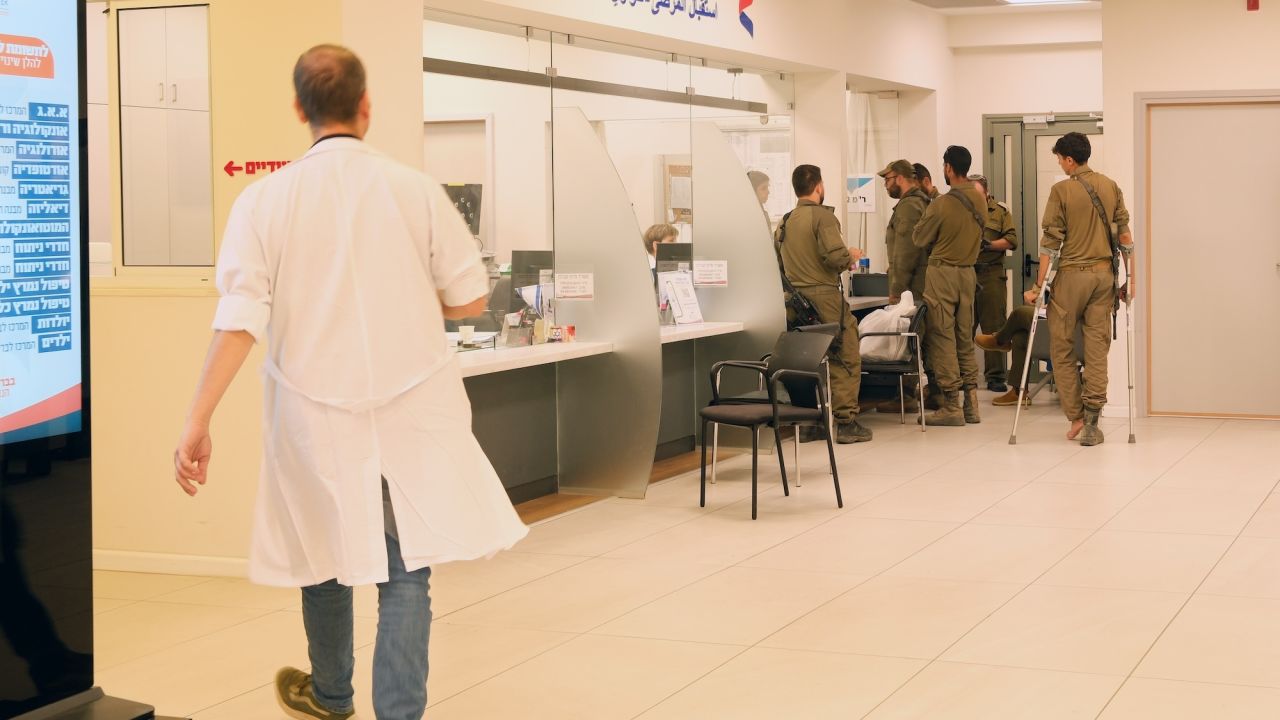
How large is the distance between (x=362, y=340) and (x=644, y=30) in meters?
4.87

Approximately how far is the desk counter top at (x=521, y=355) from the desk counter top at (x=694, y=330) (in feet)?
1.94

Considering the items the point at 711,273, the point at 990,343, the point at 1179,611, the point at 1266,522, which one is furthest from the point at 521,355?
the point at 990,343

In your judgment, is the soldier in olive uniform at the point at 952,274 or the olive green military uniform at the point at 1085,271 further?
the soldier in olive uniform at the point at 952,274

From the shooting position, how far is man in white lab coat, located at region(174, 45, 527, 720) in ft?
Result: 9.36

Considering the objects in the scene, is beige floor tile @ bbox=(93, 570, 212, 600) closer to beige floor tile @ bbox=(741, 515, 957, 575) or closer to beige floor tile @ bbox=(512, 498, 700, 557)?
beige floor tile @ bbox=(512, 498, 700, 557)

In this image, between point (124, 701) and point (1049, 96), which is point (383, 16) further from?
point (1049, 96)

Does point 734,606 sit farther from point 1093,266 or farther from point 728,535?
point 1093,266

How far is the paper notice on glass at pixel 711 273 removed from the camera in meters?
7.97

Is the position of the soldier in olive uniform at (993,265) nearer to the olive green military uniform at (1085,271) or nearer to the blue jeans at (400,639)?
the olive green military uniform at (1085,271)

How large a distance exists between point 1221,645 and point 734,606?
1.49 meters

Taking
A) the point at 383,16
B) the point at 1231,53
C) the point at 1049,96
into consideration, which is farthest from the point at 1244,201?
the point at 383,16

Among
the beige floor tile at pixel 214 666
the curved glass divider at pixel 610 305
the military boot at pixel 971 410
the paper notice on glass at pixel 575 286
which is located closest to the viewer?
the beige floor tile at pixel 214 666

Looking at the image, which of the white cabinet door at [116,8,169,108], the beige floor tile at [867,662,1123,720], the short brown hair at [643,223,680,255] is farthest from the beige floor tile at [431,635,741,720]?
the short brown hair at [643,223,680,255]

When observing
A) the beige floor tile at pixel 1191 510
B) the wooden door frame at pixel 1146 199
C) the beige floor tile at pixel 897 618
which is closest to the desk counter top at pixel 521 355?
the beige floor tile at pixel 897 618
